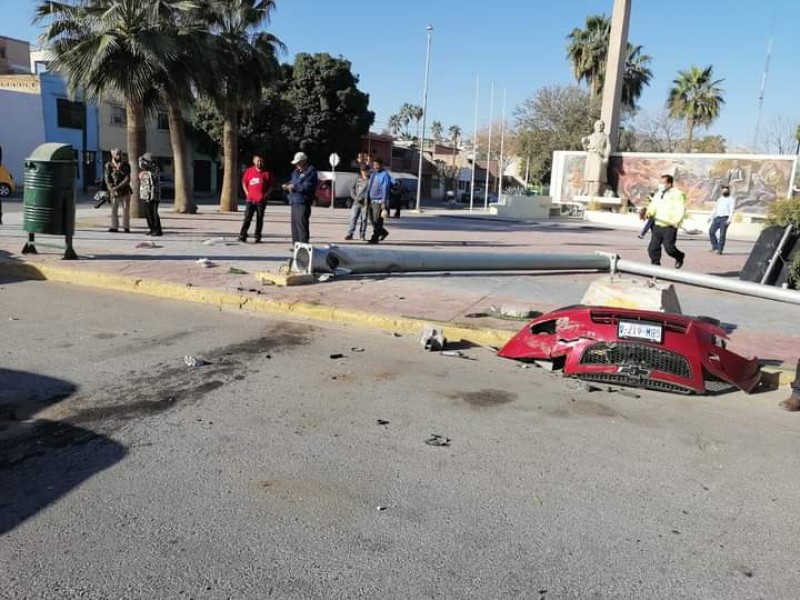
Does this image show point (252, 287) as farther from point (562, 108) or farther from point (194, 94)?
point (562, 108)

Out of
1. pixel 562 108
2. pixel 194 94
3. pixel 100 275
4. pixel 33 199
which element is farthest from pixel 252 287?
pixel 562 108

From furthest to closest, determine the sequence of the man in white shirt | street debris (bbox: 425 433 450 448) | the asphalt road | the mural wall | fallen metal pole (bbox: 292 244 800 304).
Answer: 1. the mural wall
2. the man in white shirt
3. fallen metal pole (bbox: 292 244 800 304)
4. street debris (bbox: 425 433 450 448)
5. the asphalt road

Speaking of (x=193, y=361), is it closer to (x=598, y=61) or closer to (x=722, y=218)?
(x=722, y=218)

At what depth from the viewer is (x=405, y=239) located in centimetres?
1630

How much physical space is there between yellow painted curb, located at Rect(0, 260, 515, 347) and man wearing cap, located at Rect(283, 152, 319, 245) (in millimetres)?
3137

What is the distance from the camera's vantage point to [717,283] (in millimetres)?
8867

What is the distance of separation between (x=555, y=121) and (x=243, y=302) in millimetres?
51230

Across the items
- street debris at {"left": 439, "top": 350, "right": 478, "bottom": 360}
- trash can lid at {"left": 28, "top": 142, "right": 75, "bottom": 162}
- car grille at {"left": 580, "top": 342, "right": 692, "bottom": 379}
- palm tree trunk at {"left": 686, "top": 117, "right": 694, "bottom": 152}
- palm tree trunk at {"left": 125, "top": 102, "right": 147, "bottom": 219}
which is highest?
palm tree trunk at {"left": 686, "top": 117, "right": 694, "bottom": 152}

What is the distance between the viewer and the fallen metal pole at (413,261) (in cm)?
891

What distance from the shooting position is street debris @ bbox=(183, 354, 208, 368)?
212 inches

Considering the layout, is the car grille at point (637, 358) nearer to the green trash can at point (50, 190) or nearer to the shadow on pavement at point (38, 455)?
the shadow on pavement at point (38, 455)

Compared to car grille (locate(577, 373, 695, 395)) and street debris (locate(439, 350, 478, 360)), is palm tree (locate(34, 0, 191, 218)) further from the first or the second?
car grille (locate(577, 373, 695, 395))

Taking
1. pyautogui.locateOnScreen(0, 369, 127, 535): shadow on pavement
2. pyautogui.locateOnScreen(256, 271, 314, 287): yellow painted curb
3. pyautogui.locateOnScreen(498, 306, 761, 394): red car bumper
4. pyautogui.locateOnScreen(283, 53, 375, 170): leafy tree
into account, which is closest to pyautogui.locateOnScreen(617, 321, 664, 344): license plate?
pyautogui.locateOnScreen(498, 306, 761, 394): red car bumper

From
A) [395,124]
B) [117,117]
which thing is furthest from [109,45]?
[395,124]
